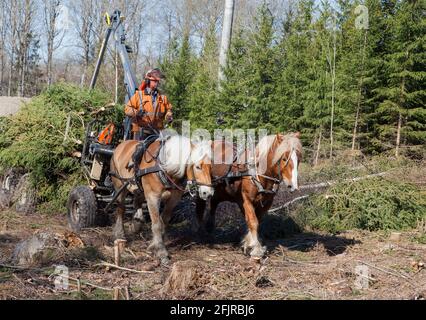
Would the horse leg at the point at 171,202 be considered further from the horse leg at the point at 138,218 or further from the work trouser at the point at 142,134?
the work trouser at the point at 142,134

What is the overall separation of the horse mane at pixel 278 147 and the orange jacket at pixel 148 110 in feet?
6.27

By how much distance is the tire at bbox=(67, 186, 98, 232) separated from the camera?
8070 mm

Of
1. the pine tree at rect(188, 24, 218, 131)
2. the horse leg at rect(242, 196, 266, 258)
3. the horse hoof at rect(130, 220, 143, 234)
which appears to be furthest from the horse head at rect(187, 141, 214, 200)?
the pine tree at rect(188, 24, 218, 131)

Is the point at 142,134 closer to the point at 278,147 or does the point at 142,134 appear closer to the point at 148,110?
the point at 148,110

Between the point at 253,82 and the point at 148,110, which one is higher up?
the point at 253,82

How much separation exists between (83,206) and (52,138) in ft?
6.00

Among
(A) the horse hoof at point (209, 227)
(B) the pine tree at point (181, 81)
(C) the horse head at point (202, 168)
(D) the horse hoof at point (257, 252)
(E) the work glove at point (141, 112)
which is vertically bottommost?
(D) the horse hoof at point (257, 252)

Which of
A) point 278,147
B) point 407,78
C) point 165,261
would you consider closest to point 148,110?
point 278,147

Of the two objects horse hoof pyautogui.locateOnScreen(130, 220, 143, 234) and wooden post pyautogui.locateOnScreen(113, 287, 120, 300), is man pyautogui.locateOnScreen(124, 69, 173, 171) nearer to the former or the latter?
horse hoof pyautogui.locateOnScreen(130, 220, 143, 234)

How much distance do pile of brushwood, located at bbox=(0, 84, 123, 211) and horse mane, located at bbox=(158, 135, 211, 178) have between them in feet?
9.63

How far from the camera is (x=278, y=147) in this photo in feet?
22.1

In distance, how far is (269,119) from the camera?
1920cm

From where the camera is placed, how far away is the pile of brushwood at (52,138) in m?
8.99

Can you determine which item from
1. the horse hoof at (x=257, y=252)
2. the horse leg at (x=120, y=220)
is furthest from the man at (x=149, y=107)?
the horse hoof at (x=257, y=252)
